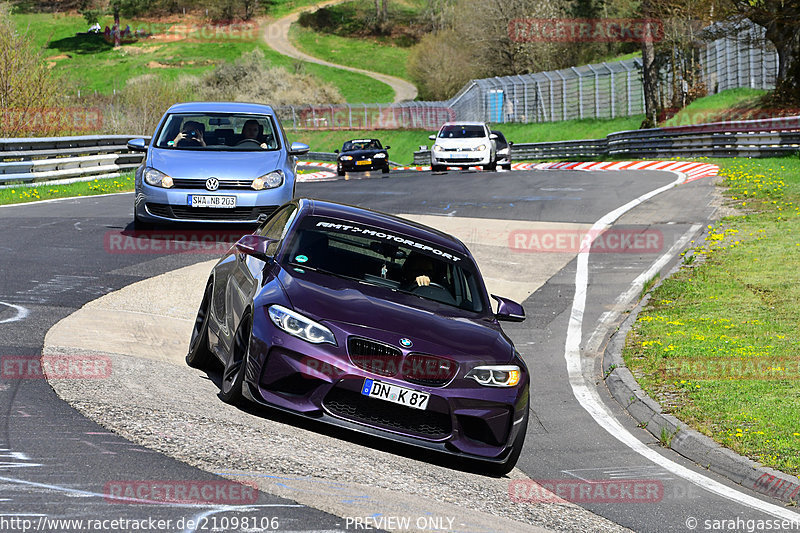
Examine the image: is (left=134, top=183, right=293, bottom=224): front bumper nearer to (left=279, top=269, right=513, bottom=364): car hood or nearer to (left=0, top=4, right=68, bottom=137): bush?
(left=279, top=269, right=513, bottom=364): car hood

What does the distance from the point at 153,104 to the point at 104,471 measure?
40.2 metres

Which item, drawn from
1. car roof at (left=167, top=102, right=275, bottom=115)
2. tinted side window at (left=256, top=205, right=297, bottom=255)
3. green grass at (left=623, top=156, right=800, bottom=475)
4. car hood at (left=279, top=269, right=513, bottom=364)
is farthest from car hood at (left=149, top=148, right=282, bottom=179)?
car hood at (left=279, top=269, right=513, bottom=364)

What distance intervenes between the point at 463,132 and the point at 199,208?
20872mm

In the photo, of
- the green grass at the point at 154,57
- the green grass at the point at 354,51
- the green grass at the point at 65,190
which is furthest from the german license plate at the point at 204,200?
the green grass at the point at 354,51

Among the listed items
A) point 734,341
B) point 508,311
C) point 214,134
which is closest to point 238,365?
point 508,311

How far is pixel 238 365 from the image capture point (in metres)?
6.86

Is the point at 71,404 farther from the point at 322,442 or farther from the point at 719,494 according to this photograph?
the point at 719,494

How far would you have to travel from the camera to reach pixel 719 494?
7.00 metres

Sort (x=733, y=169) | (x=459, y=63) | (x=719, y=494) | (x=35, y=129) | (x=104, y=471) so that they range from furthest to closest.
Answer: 1. (x=459, y=63)
2. (x=35, y=129)
3. (x=733, y=169)
4. (x=719, y=494)
5. (x=104, y=471)

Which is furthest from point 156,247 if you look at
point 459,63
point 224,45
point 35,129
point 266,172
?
point 224,45

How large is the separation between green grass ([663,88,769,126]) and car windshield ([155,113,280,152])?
30.0 m

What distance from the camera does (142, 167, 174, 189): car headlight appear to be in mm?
14164

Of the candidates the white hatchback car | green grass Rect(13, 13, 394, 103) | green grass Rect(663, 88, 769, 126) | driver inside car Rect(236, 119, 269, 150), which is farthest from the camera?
green grass Rect(13, 13, 394, 103)

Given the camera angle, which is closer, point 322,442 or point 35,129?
point 322,442
